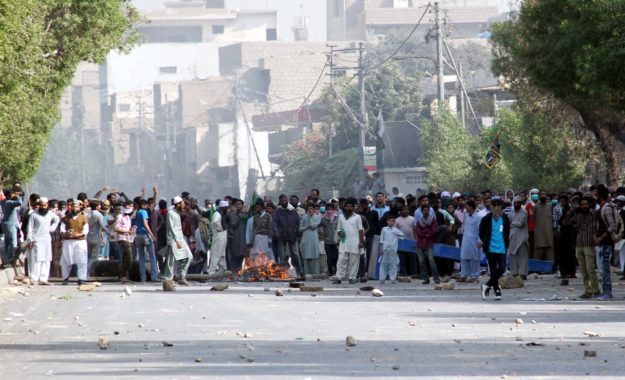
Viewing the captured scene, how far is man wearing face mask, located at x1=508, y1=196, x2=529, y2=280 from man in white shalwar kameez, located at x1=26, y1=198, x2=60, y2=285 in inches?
335

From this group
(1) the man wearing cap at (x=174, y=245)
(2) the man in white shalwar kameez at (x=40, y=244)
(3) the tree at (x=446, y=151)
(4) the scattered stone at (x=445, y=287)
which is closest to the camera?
(4) the scattered stone at (x=445, y=287)

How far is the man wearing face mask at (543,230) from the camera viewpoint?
99.3 feet

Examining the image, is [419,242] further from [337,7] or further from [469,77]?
[337,7]

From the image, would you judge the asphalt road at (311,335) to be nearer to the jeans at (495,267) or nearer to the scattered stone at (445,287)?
the jeans at (495,267)

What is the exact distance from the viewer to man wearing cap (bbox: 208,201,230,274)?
31869 millimetres

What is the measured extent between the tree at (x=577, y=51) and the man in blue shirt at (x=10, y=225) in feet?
35.0

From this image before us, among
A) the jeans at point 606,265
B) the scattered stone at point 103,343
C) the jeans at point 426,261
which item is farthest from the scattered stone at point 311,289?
the scattered stone at point 103,343

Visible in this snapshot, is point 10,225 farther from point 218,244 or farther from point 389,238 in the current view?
point 389,238

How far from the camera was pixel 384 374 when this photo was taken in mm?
12070

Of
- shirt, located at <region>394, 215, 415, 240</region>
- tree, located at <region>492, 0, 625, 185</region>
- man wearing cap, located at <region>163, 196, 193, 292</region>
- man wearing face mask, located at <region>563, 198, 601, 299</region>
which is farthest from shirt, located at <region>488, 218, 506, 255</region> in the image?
man wearing cap, located at <region>163, 196, 193, 292</region>

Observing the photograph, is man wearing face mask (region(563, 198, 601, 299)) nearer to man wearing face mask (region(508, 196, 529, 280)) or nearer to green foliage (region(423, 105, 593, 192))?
man wearing face mask (region(508, 196, 529, 280))

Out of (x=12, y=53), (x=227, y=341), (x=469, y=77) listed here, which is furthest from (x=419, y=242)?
(x=469, y=77)

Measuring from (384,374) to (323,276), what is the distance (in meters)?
19.1

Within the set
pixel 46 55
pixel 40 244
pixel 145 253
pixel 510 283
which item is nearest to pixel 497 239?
pixel 510 283
